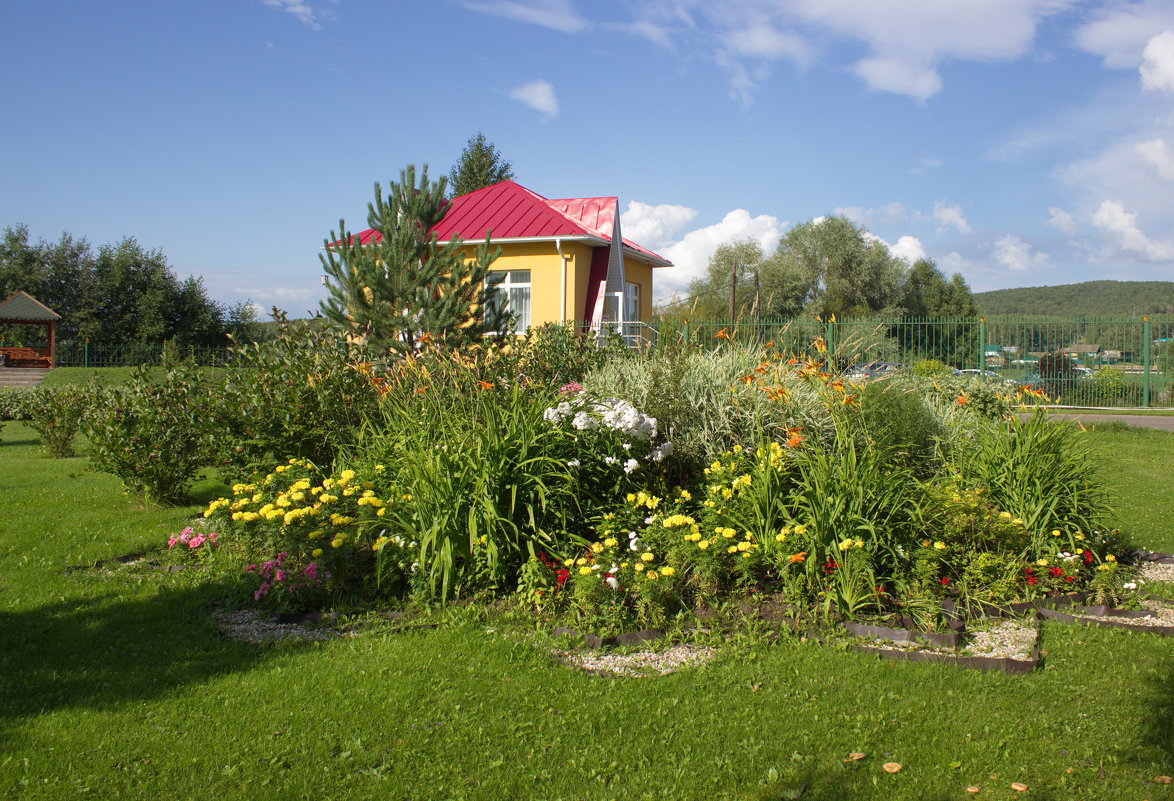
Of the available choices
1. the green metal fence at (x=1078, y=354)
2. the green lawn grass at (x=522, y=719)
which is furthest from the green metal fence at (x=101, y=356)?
the green lawn grass at (x=522, y=719)

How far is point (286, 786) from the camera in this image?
294 centimetres

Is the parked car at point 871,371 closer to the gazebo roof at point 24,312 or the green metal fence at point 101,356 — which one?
the green metal fence at point 101,356

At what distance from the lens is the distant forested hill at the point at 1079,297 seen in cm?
5441

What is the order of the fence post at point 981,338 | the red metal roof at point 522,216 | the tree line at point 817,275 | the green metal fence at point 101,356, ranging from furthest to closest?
1. the tree line at point 817,275
2. the green metal fence at point 101,356
3. the red metal roof at point 522,216
4. the fence post at point 981,338

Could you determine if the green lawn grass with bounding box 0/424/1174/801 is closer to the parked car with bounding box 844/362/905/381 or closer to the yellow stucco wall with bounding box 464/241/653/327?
the parked car with bounding box 844/362/905/381

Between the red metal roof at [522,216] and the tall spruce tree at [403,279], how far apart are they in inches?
259

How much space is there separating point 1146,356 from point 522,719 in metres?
22.5

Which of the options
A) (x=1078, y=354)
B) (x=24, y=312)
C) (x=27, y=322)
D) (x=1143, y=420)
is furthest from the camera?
(x=27, y=322)

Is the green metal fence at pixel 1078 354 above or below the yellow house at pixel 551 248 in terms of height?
below

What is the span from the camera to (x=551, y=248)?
65.8ft

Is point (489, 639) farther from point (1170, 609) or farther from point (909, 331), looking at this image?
point (909, 331)

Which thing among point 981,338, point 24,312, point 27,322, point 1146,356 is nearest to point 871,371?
point 981,338

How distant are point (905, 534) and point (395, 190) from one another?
387 inches

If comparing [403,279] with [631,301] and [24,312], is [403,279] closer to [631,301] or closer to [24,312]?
[631,301]
